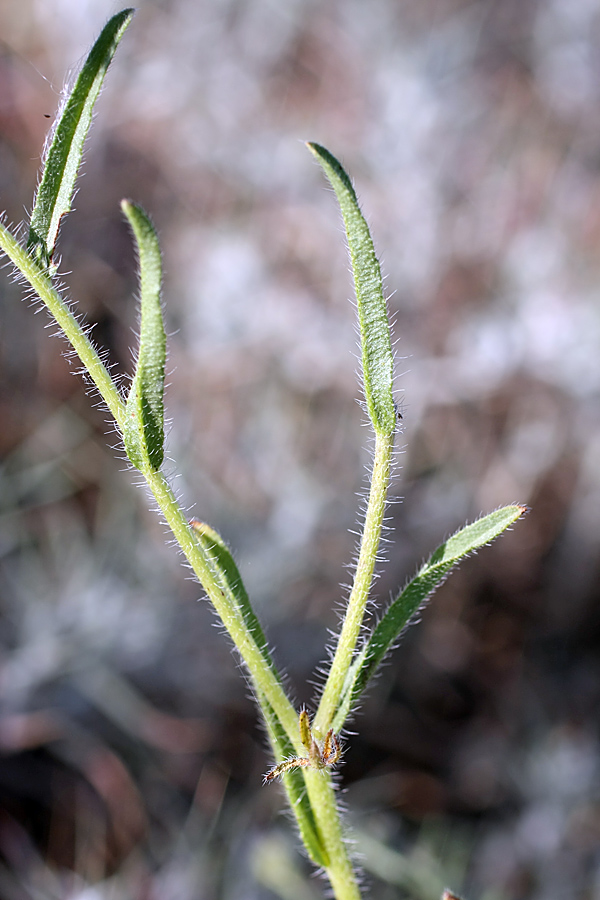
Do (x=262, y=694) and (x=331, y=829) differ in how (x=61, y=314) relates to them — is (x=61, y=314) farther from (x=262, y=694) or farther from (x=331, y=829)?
(x=331, y=829)

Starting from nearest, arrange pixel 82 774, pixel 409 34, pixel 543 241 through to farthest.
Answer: pixel 82 774 → pixel 543 241 → pixel 409 34

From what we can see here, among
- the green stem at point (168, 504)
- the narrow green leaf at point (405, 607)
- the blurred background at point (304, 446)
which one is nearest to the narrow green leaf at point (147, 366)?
the green stem at point (168, 504)

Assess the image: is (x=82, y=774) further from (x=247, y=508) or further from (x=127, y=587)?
(x=247, y=508)

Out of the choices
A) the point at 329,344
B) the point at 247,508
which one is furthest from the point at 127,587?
the point at 329,344

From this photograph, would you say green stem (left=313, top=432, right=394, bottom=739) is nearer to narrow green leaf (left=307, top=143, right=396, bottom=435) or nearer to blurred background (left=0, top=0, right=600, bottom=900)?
narrow green leaf (left=307, top=143, right=396, bottom=435)

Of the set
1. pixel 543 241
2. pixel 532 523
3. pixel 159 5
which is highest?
pixel 159 5

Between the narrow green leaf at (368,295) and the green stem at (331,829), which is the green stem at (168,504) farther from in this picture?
the narrow green leaf at (368,295)

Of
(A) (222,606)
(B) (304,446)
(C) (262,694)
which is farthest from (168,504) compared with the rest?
(B) (304,446)
